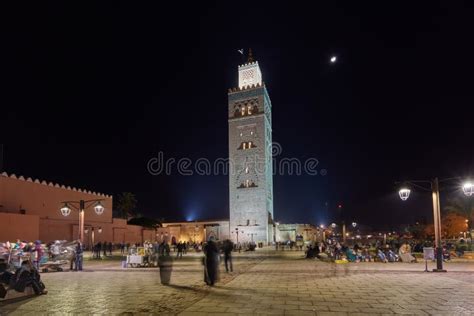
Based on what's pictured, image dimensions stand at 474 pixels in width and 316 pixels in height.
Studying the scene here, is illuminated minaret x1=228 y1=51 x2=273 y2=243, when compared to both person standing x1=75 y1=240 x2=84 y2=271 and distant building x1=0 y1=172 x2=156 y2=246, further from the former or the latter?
person standing x1=75 y1=240 x2=84 y2=271

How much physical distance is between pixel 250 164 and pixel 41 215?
2976 centimetres

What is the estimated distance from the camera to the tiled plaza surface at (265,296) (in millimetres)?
7762

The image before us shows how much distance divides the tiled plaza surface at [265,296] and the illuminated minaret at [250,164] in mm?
42607

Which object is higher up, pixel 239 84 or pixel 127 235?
pixel 239 84

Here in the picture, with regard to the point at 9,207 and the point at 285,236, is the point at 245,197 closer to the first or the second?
the point at 285,236

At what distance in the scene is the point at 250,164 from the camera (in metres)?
57.3

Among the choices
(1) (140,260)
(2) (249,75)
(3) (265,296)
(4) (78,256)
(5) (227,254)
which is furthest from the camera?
(2) (249,75)

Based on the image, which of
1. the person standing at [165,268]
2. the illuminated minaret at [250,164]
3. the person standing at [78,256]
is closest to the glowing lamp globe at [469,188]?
the person standing at [165,268]

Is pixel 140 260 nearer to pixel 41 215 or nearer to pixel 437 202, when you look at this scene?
pixel 437 202

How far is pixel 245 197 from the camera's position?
56844 millimetres

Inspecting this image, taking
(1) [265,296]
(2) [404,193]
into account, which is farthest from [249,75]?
(1) [265,296]

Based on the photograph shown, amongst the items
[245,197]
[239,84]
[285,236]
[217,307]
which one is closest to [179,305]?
[217,307]

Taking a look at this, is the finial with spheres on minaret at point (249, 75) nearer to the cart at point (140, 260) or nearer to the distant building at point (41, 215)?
the distant building at point (41, 215)

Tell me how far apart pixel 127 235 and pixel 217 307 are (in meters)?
44.3
